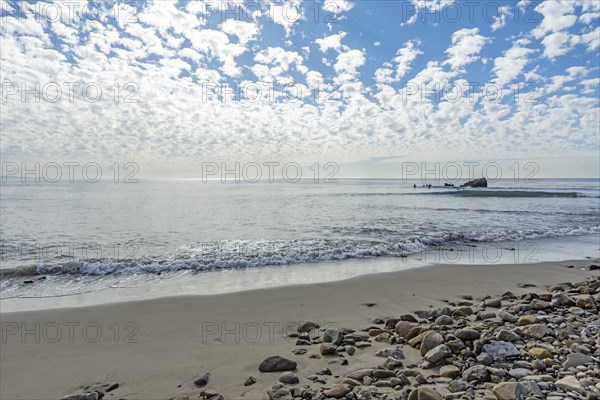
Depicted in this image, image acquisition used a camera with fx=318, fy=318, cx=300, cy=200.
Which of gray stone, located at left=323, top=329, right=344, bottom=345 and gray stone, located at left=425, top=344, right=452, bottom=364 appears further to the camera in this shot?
gray stone, located at left=323, top=329, right=344, bottom=345

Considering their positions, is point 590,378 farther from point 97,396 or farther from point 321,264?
point 321,264

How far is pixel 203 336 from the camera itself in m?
5.00

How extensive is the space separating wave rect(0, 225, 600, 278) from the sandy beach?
9.10 ft

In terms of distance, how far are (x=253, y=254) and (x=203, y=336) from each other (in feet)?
18.6

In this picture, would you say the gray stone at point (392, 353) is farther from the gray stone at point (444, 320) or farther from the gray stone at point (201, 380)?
the gray stone at point (201, 380)

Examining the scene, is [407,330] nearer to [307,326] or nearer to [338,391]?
[307,326]

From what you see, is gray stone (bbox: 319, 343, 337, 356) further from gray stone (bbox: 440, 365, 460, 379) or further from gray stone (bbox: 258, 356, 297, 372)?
gray stone (bbox: 440, 365, 460, 379)

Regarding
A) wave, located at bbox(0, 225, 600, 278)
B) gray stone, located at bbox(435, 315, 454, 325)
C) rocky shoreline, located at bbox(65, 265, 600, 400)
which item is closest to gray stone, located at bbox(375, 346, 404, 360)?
rocky shoreline, located at bbox(65, 265, 600, 400)

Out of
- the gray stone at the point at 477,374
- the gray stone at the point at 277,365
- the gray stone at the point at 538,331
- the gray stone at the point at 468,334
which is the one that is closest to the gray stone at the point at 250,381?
the gray stone at the point at 277,365

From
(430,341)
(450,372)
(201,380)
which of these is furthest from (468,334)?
(201,380)

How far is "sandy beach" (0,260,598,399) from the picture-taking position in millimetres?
3811

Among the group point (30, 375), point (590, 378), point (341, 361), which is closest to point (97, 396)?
point (30, 375)

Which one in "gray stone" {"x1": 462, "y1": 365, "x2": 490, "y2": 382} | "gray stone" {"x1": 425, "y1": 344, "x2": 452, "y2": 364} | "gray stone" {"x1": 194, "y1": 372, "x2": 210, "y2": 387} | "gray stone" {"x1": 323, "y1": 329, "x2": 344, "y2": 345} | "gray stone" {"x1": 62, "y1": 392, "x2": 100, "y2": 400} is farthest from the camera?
"gray stone" {"x1": 323, "y1": 329, "x2": 344, "y2": 345}

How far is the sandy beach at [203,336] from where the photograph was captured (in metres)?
3.81
